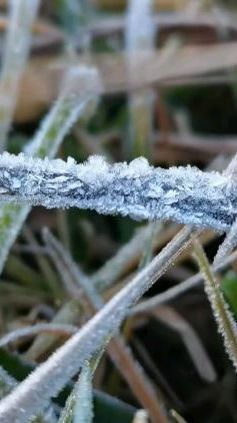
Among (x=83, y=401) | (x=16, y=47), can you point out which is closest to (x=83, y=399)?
(x=83, y=401)

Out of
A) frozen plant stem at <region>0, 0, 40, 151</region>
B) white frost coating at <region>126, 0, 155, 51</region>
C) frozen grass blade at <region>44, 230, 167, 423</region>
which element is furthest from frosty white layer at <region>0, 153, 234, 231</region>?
white frost coating at <region>126, 0, 155, 51</region>

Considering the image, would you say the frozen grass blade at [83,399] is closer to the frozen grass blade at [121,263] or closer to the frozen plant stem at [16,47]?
Answer: the frozen grass blade at [121,263]

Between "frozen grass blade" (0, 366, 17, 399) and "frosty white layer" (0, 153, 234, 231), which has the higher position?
"frosty white layer" (0, 153, 234, 231)

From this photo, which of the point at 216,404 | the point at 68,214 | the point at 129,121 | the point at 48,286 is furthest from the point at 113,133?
the point at 216,404

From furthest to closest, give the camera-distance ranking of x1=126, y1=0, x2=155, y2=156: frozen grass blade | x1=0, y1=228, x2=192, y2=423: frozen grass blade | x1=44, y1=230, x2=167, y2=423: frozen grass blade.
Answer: x1=126, y1=0, x2=155, y2=156: frozen grass blade < x1=44, y1=230, x2=167, y2=423: frozen grass blade < x1=0, y1=228, x2=192, y2=423: frozen grass blade

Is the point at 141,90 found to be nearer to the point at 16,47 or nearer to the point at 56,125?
the point at 16,47

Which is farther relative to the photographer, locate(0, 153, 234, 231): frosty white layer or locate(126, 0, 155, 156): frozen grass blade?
locate(126, 0, 155, 156): frozen grass blade

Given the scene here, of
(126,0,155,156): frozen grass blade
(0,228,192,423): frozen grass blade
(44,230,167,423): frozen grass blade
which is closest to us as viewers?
(0,228,192,423): frozen grass blade

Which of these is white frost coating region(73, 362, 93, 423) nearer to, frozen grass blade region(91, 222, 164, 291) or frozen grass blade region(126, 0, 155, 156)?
frozen grass blade region(91, 222, 164, 291)
